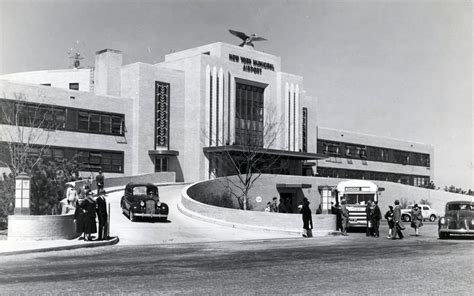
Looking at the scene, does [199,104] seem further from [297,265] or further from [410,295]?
[410,295]

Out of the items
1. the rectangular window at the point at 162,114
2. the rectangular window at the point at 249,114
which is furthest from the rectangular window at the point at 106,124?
the rectangular window at the point at 249,114

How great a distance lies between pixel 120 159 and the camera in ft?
163

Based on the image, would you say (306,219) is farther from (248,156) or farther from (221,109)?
(221,109)

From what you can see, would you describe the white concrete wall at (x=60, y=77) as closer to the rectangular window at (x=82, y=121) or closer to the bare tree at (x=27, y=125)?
the rectangular window at (x=82, y=121)

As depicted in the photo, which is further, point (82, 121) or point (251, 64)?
point (251, 64)

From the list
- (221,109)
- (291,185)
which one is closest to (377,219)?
(291,185)

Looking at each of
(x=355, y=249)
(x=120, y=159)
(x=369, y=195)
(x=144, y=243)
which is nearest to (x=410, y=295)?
(x=355, y=249)

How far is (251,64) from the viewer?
5875 cm

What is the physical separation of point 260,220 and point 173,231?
5119 millimetres

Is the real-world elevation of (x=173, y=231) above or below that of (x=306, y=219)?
below

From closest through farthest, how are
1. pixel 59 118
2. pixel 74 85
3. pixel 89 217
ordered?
pixel 89 217, pixel 59 118, pixel 74 85

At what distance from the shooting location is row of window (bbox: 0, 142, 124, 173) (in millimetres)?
44384

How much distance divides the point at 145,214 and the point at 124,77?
26.1 m

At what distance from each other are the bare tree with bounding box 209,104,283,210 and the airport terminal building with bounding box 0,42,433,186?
13 centimetres
